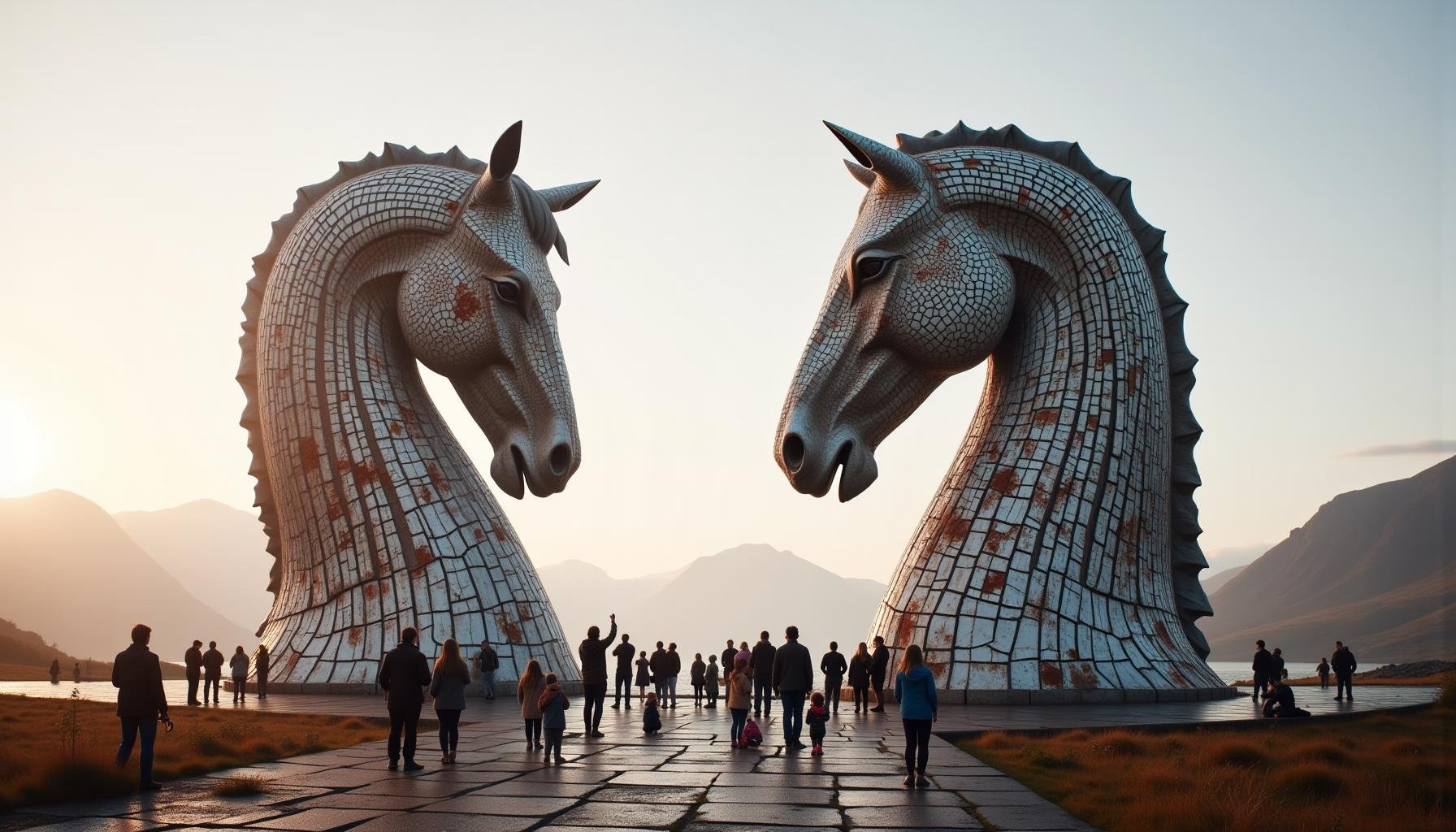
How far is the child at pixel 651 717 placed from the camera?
10547mm

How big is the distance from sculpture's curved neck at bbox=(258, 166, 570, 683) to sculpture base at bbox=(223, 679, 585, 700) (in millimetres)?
119

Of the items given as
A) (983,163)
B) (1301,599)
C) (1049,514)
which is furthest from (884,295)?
(1301,599)

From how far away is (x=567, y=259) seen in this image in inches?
700

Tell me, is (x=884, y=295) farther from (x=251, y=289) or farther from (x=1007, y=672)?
(x=251, y=289)

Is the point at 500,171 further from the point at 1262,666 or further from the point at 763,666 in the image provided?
the point at 1262,666

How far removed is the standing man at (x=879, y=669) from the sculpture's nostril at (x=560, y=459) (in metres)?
5.03

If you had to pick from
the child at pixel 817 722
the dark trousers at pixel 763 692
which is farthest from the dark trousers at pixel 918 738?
the dark trousers at pixel 763 692

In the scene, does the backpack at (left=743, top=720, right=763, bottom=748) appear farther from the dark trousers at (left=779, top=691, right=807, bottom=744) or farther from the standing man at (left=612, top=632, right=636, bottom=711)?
the standing man at (left=612, top=632, right=636, bottom=711)

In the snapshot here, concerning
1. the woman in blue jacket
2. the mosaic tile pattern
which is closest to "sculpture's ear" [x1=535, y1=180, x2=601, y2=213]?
the mosaic tile pattern

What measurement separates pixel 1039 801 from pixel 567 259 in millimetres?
13236

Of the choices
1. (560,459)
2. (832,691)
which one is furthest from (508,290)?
(832,691)

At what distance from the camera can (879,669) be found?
12930 millimetres

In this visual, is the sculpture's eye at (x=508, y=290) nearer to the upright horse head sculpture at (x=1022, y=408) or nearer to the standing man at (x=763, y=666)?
the upright horse head sculpture at (x=1022, y=408)

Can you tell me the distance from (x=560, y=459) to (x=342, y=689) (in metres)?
4.12
